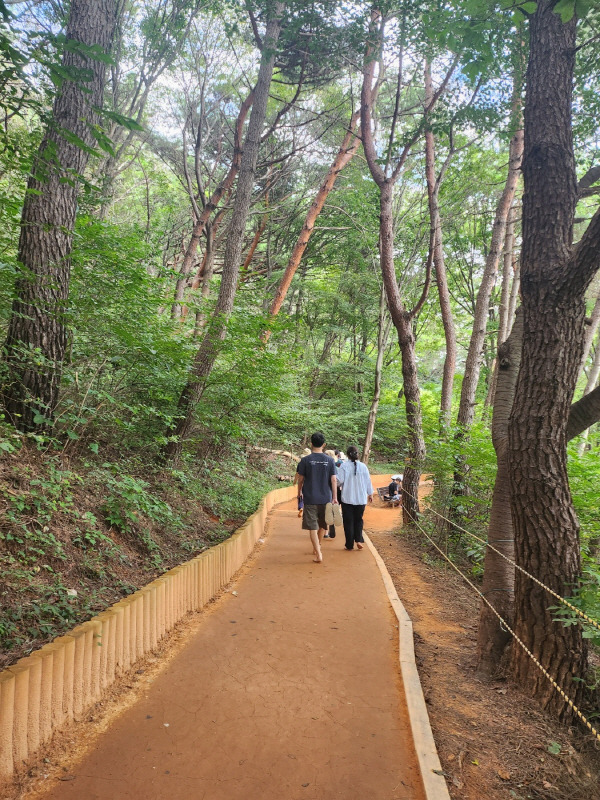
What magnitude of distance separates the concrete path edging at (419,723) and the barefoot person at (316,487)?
227 centimetres

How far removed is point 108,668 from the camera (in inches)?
128

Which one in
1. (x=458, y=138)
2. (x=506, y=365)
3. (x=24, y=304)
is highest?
(x=458, y=138)

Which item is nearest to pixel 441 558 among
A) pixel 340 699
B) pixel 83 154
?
pixel 340 699

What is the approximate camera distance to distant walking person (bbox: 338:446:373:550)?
7902mm

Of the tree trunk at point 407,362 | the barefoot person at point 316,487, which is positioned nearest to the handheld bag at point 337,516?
the barefoot person at point 316,487

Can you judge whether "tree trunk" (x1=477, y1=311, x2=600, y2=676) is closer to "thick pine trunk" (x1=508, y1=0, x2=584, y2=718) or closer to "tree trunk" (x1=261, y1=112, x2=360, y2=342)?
"thick pine trunk" (x1=508, y1=0, x2=584, y2=718)

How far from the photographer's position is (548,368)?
3811 millimetres

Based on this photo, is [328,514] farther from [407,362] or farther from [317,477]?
[407,362]

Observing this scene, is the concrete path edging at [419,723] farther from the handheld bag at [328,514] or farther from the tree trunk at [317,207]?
the tree trunk at [317,207]

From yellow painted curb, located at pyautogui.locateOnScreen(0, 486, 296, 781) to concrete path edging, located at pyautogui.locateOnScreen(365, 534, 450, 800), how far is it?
6.89 ft

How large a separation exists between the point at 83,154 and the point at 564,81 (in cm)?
517

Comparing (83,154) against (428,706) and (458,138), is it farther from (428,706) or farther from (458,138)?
(458,138)

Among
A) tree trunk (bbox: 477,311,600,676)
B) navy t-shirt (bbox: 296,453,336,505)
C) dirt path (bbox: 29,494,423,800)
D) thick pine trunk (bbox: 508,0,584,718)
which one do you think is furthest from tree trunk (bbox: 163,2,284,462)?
thick pine trunk (bbox: 508,0,584,718)

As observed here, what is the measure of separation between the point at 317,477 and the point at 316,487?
153 millimetres
